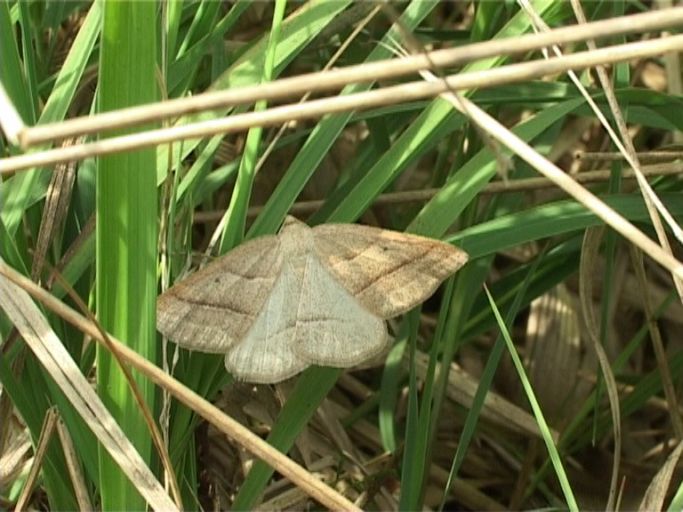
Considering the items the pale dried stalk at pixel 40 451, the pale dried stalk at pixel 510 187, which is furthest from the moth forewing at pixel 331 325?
the pale dried stalk at pixel 40 451

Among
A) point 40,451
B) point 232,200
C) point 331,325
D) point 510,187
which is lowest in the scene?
point 40,451

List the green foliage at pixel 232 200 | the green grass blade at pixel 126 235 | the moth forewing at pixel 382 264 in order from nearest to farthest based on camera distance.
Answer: the green grass blade at pixel 126 235, the green foliage at pixel 232 200, the moth forewing at pixel 382 264

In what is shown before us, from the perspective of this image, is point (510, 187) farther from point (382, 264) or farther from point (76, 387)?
point (76, 387)

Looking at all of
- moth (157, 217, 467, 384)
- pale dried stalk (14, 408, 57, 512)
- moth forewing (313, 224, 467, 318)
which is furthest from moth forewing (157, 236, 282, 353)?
pale dried stalk (14, 408, 57, 512)

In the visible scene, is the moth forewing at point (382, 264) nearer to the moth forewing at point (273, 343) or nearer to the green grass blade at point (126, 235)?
the moth forewing at point (273, 343)

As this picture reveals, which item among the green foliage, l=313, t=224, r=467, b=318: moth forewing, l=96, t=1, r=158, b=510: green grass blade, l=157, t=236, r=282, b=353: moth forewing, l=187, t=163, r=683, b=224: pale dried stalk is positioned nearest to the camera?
l=96, t=1, r=158, b=510: green grass blade

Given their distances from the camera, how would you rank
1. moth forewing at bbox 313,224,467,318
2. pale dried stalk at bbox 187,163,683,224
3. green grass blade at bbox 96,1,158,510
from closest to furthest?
green grass blade at bbox 96,1,158,510 < moth forewing at bbox 313,224,467,318 < pale dried stalk at bbox 187,163,683,224

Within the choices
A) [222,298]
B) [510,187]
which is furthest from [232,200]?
[510,187]

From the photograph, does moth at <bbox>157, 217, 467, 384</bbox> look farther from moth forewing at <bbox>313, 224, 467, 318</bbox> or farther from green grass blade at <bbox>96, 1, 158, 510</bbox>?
green grass blade at <bbox>96, 1, 158, 510</bbox>

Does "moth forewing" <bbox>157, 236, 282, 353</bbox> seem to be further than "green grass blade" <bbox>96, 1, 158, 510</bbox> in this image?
Yes
